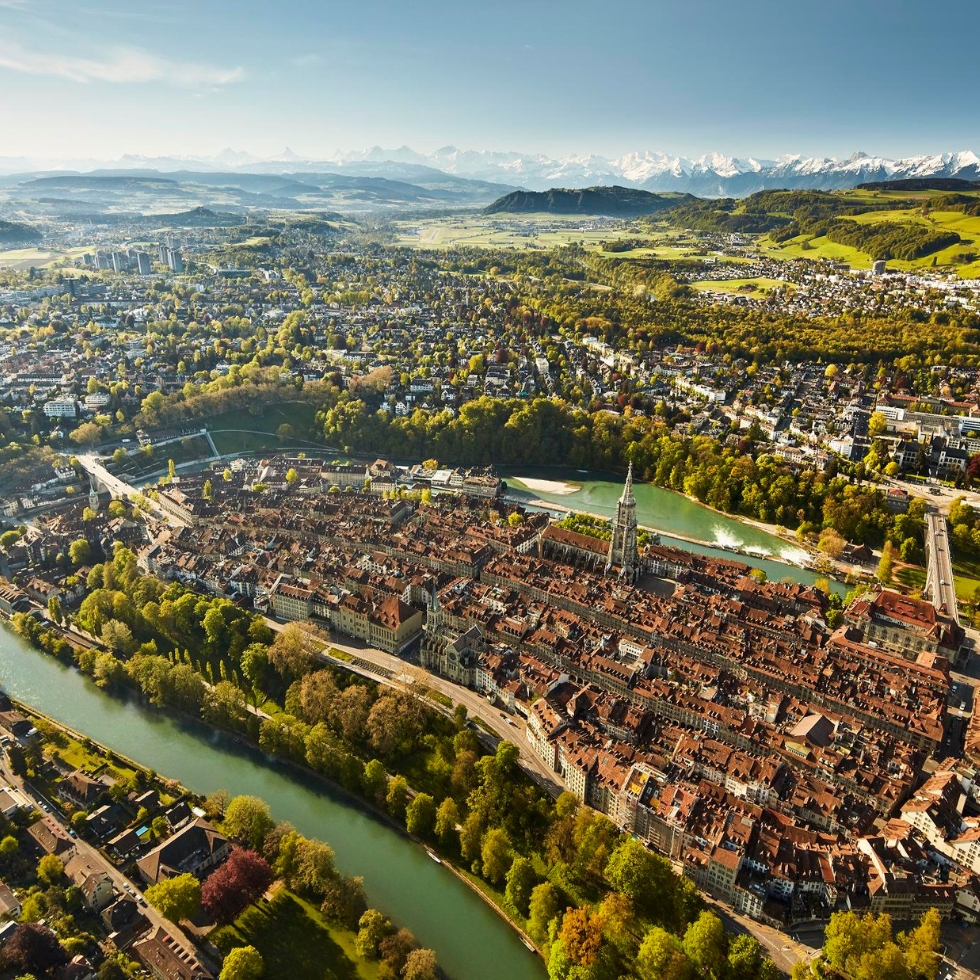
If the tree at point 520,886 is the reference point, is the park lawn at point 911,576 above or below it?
below

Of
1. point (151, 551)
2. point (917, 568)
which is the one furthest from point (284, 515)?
point (917, 568)

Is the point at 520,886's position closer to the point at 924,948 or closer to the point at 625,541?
the point at 924,948

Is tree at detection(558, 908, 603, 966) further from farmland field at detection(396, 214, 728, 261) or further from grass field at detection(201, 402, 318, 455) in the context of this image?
farmland field at detection(396, 214, 728, 261)

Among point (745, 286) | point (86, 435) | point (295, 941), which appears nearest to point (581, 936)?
point (295, 941)

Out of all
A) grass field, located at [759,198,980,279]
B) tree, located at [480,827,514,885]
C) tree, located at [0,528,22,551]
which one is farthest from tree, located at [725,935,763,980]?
grass field, located at [759,198,980,279]

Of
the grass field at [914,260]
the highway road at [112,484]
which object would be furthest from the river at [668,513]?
the grass field at [914,260]

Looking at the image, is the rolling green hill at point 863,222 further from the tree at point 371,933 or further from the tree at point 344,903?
the tree at point 371,933

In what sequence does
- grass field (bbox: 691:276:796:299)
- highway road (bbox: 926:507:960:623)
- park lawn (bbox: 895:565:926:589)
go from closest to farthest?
highway road (bbox: 926:507:960:623) < park lawn (bbox: 895:565:926:589) < grass field (bbox: 691:276:796:299)
